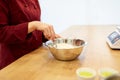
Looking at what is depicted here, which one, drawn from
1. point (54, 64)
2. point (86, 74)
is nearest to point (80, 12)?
point (54, 64)

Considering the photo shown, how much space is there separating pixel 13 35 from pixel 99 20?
6.66ft

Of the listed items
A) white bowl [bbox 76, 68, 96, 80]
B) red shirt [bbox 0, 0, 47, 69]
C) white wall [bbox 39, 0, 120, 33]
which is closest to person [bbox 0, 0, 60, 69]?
red shirt [bbox 0, 0, 47, 69]

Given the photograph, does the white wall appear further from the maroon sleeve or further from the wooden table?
the maroon sleeve

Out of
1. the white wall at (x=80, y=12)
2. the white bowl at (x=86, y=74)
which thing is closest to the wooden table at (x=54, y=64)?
the white bowl at (x=86, y=74)

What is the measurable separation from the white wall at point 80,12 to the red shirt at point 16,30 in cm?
160

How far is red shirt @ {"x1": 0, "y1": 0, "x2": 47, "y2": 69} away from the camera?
3.41 feet

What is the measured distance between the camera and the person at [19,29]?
3.41 feet

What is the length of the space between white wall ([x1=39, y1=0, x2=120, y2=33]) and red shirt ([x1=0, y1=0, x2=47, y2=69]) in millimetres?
1600

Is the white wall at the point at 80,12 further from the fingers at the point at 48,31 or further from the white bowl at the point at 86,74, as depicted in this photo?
the white bowl at the point at 86,74

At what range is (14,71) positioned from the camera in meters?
0.89

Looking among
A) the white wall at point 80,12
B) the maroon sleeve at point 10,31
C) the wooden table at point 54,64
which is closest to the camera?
the wooden table at point 54,64

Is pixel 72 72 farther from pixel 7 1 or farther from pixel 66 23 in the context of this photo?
pixel 66 23

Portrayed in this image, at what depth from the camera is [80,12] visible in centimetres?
290

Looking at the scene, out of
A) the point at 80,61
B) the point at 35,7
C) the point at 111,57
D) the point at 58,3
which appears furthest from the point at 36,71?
the point at 58,3
